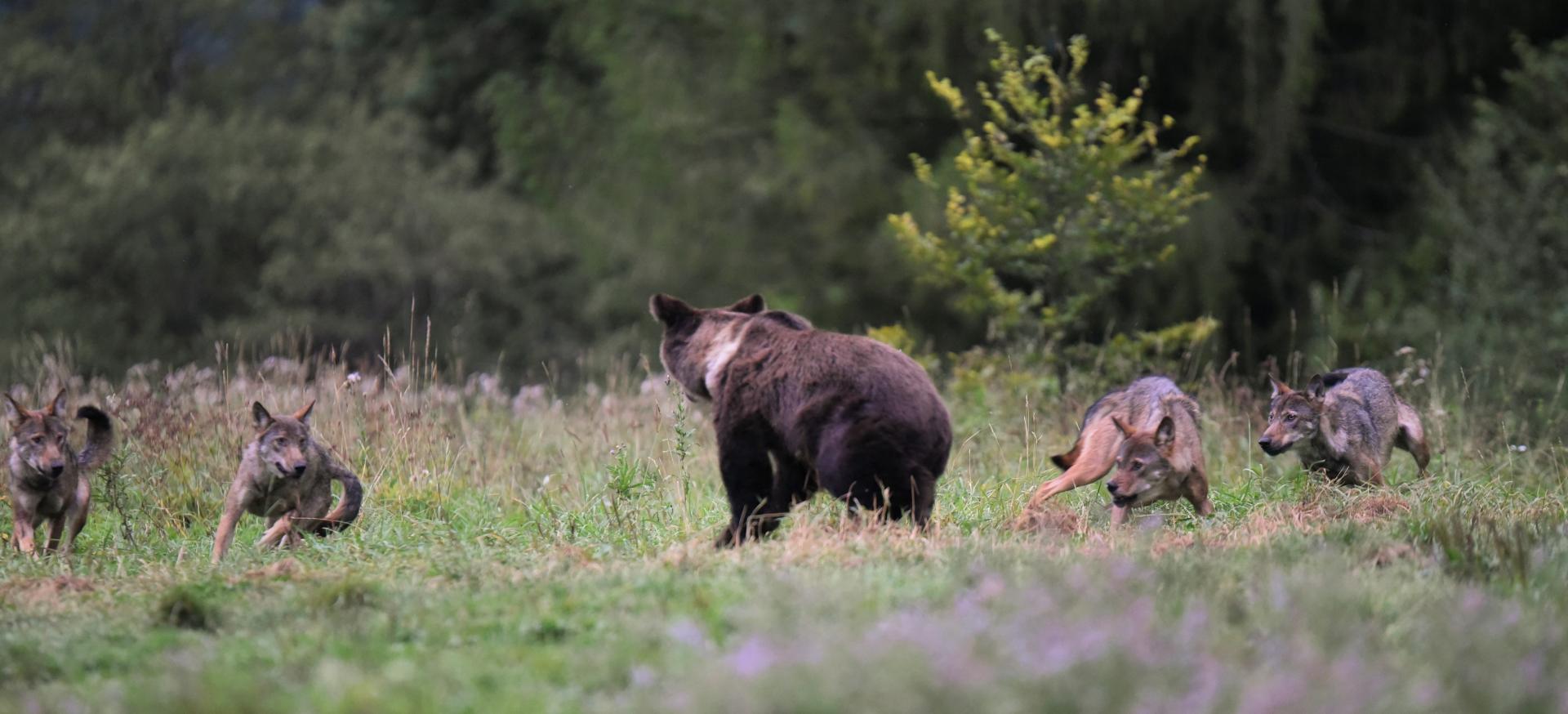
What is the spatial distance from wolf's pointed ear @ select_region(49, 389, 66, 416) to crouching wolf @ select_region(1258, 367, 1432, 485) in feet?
22.6

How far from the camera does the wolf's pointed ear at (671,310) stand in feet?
28.6

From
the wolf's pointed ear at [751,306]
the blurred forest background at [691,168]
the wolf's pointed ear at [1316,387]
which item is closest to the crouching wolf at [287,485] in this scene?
the wolf's pointed ear at [751,306]

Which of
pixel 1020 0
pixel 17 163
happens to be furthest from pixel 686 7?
pixel 17 163

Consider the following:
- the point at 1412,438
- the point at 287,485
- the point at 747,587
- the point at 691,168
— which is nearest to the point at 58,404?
the point at 287,485

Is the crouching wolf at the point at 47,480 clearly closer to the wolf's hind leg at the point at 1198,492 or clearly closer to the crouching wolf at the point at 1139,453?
the crouching wolf at the point at 1139,453

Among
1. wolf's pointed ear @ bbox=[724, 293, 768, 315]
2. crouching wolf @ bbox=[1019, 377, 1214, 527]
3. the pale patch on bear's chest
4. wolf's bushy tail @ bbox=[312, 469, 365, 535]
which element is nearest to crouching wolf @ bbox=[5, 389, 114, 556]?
wolf's bushy tail @ bbox=[312, 469, 365, 535]

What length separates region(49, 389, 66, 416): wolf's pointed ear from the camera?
28.6 feet

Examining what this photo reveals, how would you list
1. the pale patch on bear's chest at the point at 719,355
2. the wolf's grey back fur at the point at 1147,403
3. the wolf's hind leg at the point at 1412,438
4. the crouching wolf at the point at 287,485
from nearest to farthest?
the pale patch on bear's chest at the point at 719,355
the crouching wolf at the point at 287,485
the wolf's grey back fur at the point at 1147,403
the wolf's hind leg at the point at 1412,438

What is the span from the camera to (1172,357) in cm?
1833

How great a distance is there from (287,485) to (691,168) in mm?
15024

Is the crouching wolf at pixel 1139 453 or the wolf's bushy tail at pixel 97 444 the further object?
the wolf's bushy tail at pixel 97 444

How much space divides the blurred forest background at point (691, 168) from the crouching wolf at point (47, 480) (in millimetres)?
4804

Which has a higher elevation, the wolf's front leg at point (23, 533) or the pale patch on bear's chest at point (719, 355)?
the pale patch on bear's chest at point (719, 355)

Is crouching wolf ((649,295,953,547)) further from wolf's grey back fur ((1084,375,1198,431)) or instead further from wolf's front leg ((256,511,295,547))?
wolf's front leg ((256,511,295,547))
